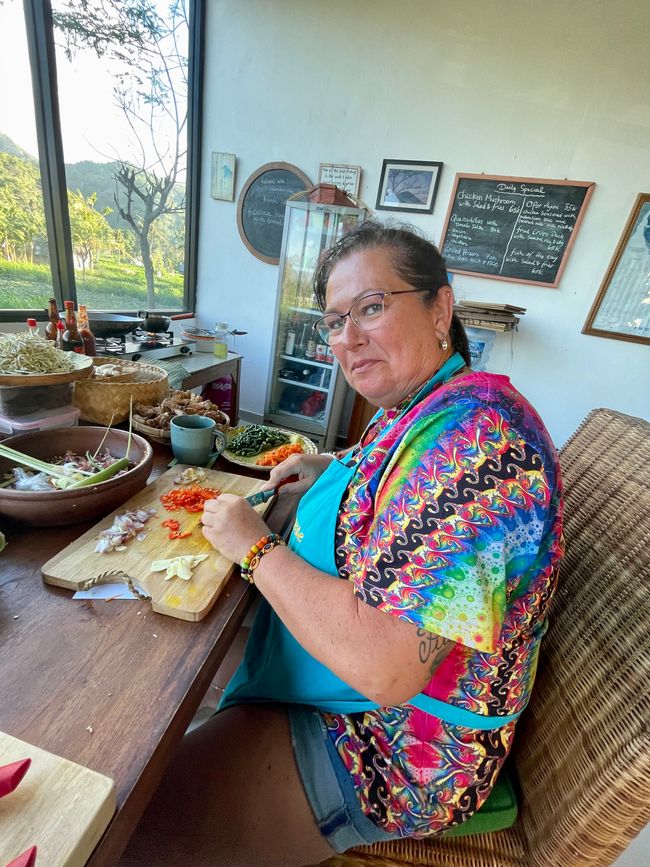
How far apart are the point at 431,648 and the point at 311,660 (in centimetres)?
33

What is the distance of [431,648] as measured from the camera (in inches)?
21.8

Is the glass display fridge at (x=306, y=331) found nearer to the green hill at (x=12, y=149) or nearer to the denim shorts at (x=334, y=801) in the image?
the green hill at (x=12, y=149)

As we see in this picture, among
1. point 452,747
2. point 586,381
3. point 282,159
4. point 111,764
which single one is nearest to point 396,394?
point 452,747

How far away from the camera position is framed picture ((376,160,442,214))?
2818 mm

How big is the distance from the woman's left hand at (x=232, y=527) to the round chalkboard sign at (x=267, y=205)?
9.87 ft

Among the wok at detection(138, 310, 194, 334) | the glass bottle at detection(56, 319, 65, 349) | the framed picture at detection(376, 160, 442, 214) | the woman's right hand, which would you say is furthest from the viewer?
the framed picture at detection(376, 160, 442, 214)

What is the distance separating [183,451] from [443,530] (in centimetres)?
80

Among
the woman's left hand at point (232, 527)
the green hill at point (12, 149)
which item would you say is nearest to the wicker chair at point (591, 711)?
the woman's left hand at point (232, 527)

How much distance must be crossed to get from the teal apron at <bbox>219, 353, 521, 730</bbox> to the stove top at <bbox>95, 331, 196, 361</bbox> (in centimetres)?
177

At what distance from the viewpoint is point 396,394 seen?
902 millimetres

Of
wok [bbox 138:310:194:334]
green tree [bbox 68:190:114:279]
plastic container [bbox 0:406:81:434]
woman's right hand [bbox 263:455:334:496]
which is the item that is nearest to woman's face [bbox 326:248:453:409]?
woman's right hand [bbox 263:455:334:496]

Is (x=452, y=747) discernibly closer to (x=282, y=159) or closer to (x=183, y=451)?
(x=183, y=451)

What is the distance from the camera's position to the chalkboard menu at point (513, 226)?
102 inches

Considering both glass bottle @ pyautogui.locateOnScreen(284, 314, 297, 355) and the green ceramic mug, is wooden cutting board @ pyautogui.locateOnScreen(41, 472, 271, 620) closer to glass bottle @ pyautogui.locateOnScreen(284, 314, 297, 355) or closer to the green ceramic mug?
the green ceramic mug
